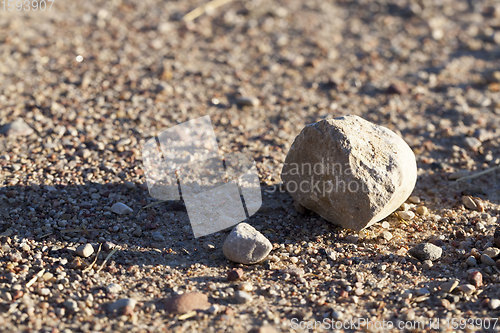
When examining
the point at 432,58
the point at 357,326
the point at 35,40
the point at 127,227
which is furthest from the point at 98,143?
the point at 432,58

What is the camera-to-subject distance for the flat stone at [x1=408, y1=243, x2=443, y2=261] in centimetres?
328

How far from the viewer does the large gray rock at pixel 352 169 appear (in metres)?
3.19

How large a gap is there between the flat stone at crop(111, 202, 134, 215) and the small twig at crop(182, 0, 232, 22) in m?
3.01

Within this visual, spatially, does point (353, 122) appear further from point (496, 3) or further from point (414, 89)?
point (496, 3)

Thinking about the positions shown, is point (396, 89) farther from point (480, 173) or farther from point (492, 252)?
point (492, 252)

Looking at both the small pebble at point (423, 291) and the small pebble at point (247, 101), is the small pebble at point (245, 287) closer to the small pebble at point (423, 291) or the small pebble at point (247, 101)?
the small pebble at point (423, 291)

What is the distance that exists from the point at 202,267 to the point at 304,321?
2.25ft

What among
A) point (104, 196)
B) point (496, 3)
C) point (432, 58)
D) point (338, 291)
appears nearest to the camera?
point (338, 291)

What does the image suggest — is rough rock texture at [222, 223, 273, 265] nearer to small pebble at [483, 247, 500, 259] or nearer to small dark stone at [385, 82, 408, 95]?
small pebble at [483, 247, 500, 259]

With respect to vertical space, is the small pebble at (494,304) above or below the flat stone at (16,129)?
below

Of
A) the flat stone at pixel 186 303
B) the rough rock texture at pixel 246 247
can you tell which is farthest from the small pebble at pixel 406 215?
the flat stone at pixel 186 303

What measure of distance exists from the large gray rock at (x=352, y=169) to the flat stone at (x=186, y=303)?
974 mm

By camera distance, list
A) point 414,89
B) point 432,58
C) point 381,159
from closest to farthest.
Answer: point 381,159 → point 414,89 → point 432,58

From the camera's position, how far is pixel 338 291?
10.0 feet
